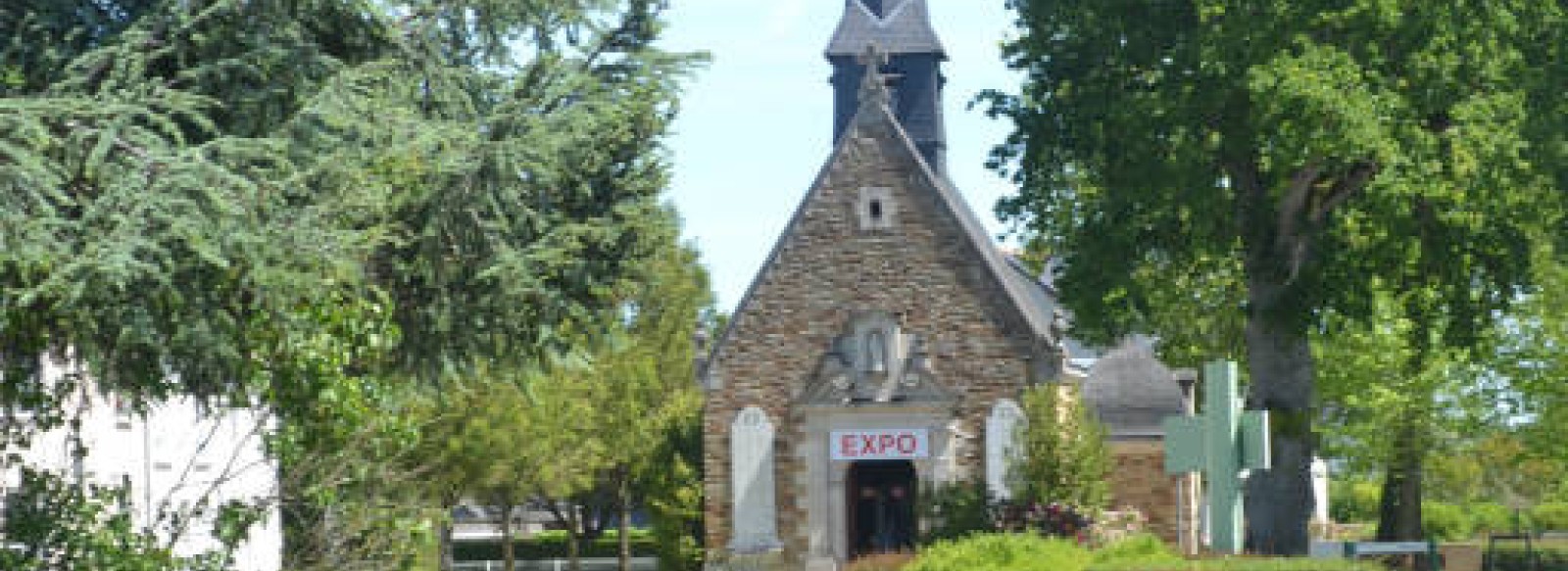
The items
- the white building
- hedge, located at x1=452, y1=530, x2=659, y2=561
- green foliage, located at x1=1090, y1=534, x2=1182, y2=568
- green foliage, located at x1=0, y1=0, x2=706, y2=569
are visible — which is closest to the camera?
green foliage, located at x1=0, y1=0, x2=706, y2=569

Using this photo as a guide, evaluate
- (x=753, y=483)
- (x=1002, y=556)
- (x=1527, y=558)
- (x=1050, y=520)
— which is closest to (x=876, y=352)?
(x=753, y=483)

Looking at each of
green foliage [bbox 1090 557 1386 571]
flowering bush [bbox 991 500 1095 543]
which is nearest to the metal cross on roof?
flowering bush [bbox 991 500 1095 543]

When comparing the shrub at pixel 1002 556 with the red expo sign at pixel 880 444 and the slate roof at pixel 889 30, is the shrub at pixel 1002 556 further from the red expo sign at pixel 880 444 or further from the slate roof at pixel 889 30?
the slate roof at pixel 889 30

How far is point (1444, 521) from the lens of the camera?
53.3 meters

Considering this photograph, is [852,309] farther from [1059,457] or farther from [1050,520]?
[1050,520]

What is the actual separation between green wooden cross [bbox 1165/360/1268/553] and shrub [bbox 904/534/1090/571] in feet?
19.5

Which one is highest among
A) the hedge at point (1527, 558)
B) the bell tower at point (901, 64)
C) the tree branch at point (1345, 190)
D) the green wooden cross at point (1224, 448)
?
the bell tower at point (901, 64)

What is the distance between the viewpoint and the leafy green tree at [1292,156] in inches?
1145

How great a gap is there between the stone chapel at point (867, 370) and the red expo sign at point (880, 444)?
1.0 inches

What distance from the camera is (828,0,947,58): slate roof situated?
2453 inches

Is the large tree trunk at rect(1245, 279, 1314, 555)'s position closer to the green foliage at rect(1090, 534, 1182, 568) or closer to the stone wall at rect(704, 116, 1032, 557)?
the green foliage at rect(1090, 534, 1182, 568)

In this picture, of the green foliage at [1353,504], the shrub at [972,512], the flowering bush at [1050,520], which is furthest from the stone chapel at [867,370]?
the green foliage at [1353,504]

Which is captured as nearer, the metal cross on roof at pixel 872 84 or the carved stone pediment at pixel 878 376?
the carved stone pediment at pixel 878 376

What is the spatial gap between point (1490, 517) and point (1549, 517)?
2.53m
